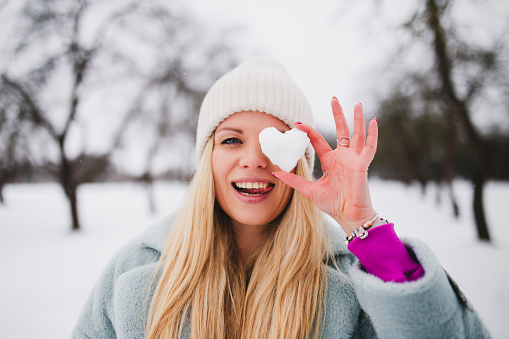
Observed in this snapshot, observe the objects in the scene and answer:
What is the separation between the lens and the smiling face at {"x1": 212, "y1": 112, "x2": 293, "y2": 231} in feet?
4.88

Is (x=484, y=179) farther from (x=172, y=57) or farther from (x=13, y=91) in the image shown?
(x=13, y=91)

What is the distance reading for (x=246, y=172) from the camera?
1.49m

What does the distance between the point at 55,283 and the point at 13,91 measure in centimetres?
602

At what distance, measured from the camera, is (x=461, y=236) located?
7914 millimetres

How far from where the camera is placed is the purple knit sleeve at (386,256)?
1.08 metres

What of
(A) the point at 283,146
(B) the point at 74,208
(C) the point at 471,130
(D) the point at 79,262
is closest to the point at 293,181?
(A) the point at 283,146

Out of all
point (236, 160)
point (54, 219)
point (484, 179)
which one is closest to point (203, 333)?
point (236, 160)

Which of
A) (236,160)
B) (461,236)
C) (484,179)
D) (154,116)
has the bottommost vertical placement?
(461,236)

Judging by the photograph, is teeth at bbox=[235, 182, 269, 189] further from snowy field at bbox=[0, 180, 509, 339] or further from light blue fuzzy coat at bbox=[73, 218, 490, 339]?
snowy field at bbox=[0, 180, 509, 339]

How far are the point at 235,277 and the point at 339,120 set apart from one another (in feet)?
3.51

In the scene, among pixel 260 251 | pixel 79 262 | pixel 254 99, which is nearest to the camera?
pixel 254 99

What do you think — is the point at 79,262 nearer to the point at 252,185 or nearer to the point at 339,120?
the point at 252,185

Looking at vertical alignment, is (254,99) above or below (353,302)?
above

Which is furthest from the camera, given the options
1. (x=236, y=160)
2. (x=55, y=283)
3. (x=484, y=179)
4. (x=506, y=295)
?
(x=484, y=179)
